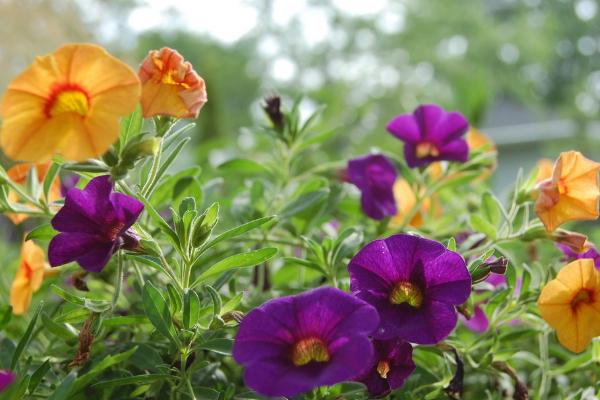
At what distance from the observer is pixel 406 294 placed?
0.56 m

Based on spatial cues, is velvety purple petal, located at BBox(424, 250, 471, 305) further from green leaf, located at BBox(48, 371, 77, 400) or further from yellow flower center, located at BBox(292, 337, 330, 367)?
green leaf, located at BBox(48, 371, 77, 400)

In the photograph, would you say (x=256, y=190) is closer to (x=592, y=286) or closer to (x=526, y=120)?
(x=592, y=286)

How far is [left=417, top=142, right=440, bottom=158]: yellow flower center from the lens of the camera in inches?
30.5

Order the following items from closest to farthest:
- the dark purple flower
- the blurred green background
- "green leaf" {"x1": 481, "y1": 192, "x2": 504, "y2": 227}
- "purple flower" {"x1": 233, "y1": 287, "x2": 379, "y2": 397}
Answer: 1. "purple flower" {"x1": 233, "y1": 287, "x2": 379, "y2": 397}
2. the dark purple flower
3. "green leaf" {"x1": 481, "y1": 192, "x2": 504, "y2": 227}
4. the blurred green background

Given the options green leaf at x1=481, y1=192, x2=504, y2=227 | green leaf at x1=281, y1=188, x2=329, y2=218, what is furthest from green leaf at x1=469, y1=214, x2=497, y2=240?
green leaf at x1=281, y1=188, x2=329, y2=218

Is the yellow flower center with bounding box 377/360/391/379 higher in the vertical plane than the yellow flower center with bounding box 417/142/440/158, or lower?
lower

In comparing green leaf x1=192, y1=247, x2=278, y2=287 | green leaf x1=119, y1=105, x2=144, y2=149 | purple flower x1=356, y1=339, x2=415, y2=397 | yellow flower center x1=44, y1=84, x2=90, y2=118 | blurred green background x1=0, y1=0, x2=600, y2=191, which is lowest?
blurred green background x1=0, y1=0, x2=600, y2=191

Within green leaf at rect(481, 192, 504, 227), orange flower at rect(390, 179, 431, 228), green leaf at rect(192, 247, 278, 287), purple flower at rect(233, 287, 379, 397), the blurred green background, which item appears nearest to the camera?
purple flower at rect(233, 287, 379, 397)

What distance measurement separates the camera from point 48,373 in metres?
0.60

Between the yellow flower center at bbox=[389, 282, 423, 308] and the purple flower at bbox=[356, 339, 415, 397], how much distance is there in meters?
0.03

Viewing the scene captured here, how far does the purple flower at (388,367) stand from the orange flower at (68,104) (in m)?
0.26

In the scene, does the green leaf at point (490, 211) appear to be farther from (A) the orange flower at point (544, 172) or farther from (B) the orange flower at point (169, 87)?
(B) the orange flower at point (169, 87)

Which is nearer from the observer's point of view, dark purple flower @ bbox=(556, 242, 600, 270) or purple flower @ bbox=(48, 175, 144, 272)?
purple flower @ bbox=(48, 175, 144, 272)

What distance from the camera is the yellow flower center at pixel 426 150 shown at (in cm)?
77
